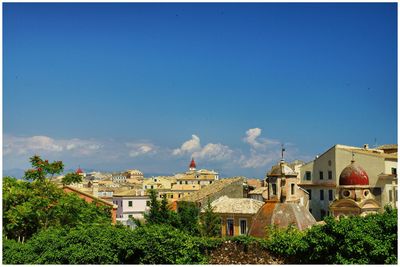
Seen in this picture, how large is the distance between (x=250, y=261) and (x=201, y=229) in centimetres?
1905

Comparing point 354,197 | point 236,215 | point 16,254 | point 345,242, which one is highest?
point 354,197

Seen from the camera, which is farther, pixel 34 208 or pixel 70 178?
pixel 70 178

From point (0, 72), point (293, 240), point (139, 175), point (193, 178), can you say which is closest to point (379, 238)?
point (293, 240)

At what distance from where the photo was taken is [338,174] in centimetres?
5441

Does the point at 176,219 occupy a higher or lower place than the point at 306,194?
lower

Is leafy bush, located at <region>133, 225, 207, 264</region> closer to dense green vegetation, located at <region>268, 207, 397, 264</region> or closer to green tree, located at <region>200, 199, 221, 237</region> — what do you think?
dense green vegetation, located at <region>268, 207, 397, 264</region>

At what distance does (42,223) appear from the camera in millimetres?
29391

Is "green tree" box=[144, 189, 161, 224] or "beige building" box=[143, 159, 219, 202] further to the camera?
"beige building" box=[143, 159, 219, 202]

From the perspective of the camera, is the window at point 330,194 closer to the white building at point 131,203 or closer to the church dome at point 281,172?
the church dome at point 281,172

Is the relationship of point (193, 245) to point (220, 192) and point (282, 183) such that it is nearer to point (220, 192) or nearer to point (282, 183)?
point (282, 183)

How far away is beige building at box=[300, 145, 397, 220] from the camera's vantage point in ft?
164

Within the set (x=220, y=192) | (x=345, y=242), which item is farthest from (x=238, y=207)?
(x=345, y=242)

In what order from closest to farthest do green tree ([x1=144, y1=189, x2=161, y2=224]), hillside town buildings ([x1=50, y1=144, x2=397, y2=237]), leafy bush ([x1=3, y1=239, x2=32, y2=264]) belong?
leafy bush ([x1=3, y1=239, x2=32, y2=264]), hillside town buildings ([x1=50, y1=144, x2=397, y2=237]), green tree ([x1=144, y1=189, x2=161, y2=224])

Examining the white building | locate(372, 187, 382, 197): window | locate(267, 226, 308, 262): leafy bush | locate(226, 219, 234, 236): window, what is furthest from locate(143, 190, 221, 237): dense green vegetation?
the white building
